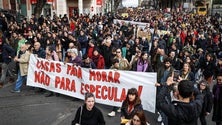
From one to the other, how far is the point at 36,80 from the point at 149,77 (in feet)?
11.6

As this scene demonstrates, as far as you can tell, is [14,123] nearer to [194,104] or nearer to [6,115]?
[6,115]

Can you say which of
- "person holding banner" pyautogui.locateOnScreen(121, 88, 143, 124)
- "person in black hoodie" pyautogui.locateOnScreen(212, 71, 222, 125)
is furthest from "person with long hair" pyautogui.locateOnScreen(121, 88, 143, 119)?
"person in black hoodie" pyautogui.locateOnScreen(212, 71, 222, 125)

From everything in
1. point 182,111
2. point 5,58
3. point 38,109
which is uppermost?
point 182,111

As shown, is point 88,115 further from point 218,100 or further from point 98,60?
point 98,60

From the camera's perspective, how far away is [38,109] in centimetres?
753

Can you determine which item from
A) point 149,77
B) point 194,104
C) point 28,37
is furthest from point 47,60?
point 194,104

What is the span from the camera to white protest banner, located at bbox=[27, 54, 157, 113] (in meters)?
6.83

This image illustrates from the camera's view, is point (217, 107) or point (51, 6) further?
point (51, 6)

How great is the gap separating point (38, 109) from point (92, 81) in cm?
155

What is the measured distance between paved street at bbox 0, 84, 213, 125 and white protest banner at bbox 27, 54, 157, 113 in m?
0.28

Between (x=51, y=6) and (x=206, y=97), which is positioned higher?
(x=51, y=6)

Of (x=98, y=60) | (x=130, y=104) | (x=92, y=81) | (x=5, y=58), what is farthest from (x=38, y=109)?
(x=130, y=104)

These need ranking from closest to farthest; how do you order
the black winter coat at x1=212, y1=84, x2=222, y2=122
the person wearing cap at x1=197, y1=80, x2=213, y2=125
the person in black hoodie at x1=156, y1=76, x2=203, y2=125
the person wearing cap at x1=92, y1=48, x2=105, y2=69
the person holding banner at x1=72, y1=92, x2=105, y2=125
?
the person in black hoodie at x1=156, y1=76, x2=203, y2=125 < the person holding banner at x1=72, y1=92, x2=105, y2=125 < the person wearing cap at x1=197, y1=80, x2=213, y2=125 < the black winter coat at x1=212, y1=84, x2=222, y2=122 < the person wearing cap at x1=92, y1=48, x2=105, y2=69

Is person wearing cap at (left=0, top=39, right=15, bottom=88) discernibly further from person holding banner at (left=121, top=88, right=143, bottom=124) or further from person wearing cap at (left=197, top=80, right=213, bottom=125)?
person wearing cap at (left=197, top=80, right=213, bottom=125)
